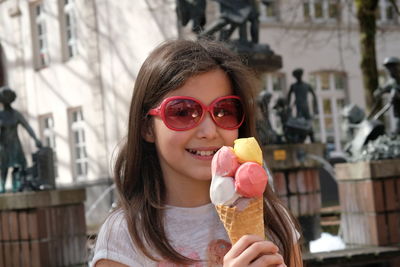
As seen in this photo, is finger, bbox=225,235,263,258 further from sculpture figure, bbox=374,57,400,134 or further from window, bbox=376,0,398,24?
window, bbox=376,0,398,24

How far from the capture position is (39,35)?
22.1 m

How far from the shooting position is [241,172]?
161cm

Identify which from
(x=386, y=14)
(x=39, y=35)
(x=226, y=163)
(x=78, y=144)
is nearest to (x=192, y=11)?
(x=226, y=163)

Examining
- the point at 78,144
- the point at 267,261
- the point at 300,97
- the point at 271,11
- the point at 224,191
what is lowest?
the point at 267,261

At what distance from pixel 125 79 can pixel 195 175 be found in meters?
16.8

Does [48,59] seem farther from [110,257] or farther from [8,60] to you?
[110,257]

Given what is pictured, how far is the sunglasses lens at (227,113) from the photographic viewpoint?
1.93 meters

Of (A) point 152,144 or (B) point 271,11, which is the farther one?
(B) point 271,11

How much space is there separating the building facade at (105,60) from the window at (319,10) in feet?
0.10

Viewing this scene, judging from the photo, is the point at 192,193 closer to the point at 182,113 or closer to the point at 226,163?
the point at 182,113

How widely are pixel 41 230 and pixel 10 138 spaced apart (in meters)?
1.24

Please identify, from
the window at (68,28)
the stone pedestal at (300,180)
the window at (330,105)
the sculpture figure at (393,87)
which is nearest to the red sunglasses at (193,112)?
the stone pedestal at (300,180)

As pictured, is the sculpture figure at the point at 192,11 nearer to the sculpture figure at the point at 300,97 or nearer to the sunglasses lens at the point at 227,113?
the sculpture figure at the point at 300,97

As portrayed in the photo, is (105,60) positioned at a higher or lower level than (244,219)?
higher
